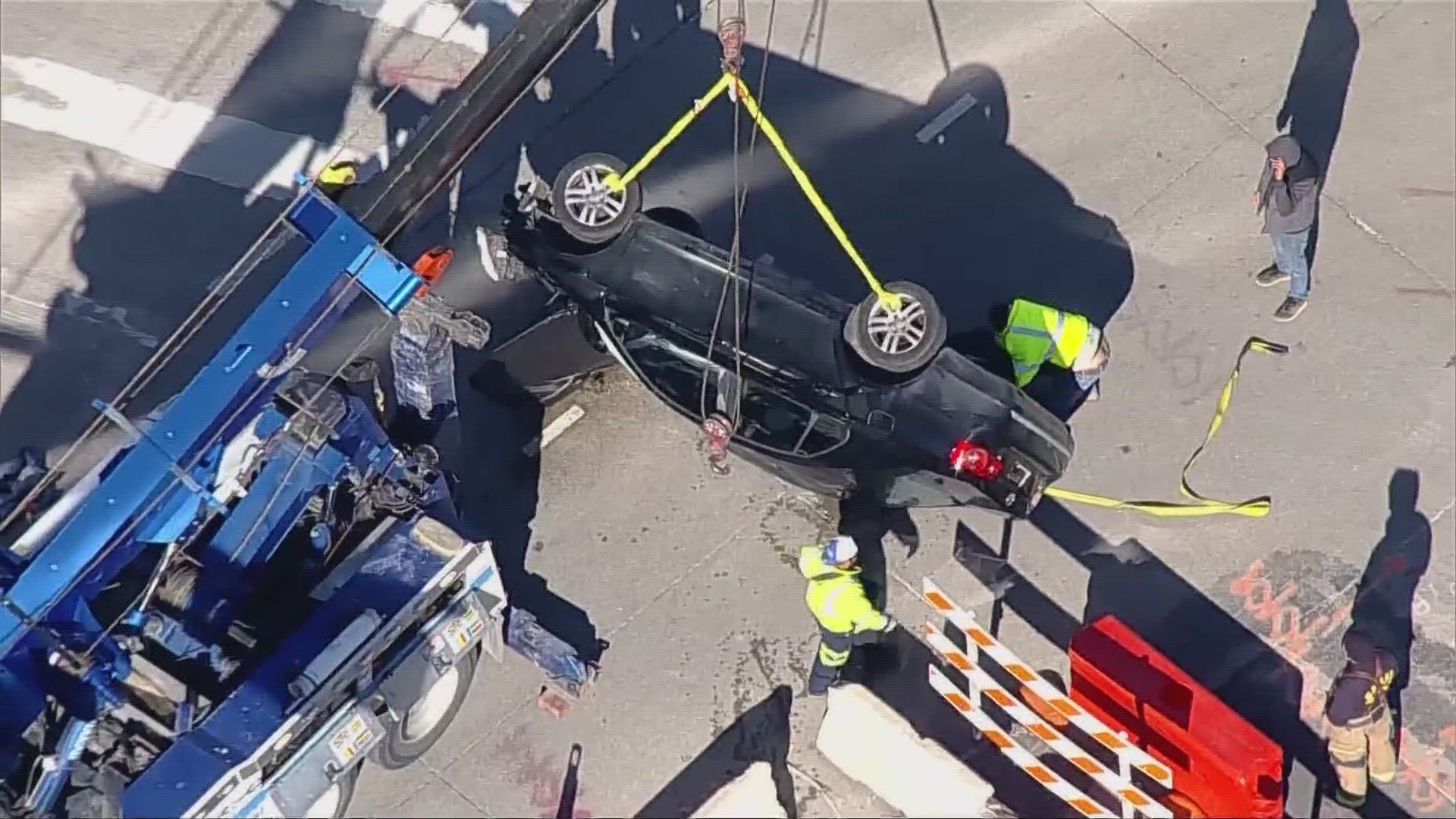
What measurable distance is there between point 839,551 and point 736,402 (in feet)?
3.98

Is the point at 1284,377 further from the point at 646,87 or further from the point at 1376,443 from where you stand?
the point at 646,87

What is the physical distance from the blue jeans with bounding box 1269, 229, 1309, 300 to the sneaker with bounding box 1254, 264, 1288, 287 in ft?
0.48

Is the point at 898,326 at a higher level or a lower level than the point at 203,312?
lower

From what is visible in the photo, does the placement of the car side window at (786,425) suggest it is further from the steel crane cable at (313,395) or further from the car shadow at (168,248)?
the car shadow at (168,248)

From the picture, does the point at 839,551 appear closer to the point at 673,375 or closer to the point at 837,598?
the point at 837,598

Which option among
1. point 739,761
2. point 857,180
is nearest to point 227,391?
point 739,761

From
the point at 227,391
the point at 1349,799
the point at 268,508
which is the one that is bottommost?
the point at 1349,799

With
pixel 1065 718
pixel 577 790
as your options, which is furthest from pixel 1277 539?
pixel 577 790

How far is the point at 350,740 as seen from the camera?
9.29 meters

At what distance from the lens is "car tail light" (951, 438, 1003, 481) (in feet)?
32.3

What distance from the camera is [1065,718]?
996 cm

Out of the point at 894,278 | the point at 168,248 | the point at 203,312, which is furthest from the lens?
the point at 168,248

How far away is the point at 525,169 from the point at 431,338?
2934 mm

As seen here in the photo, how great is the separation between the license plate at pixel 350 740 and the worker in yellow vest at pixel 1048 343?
460 cm
